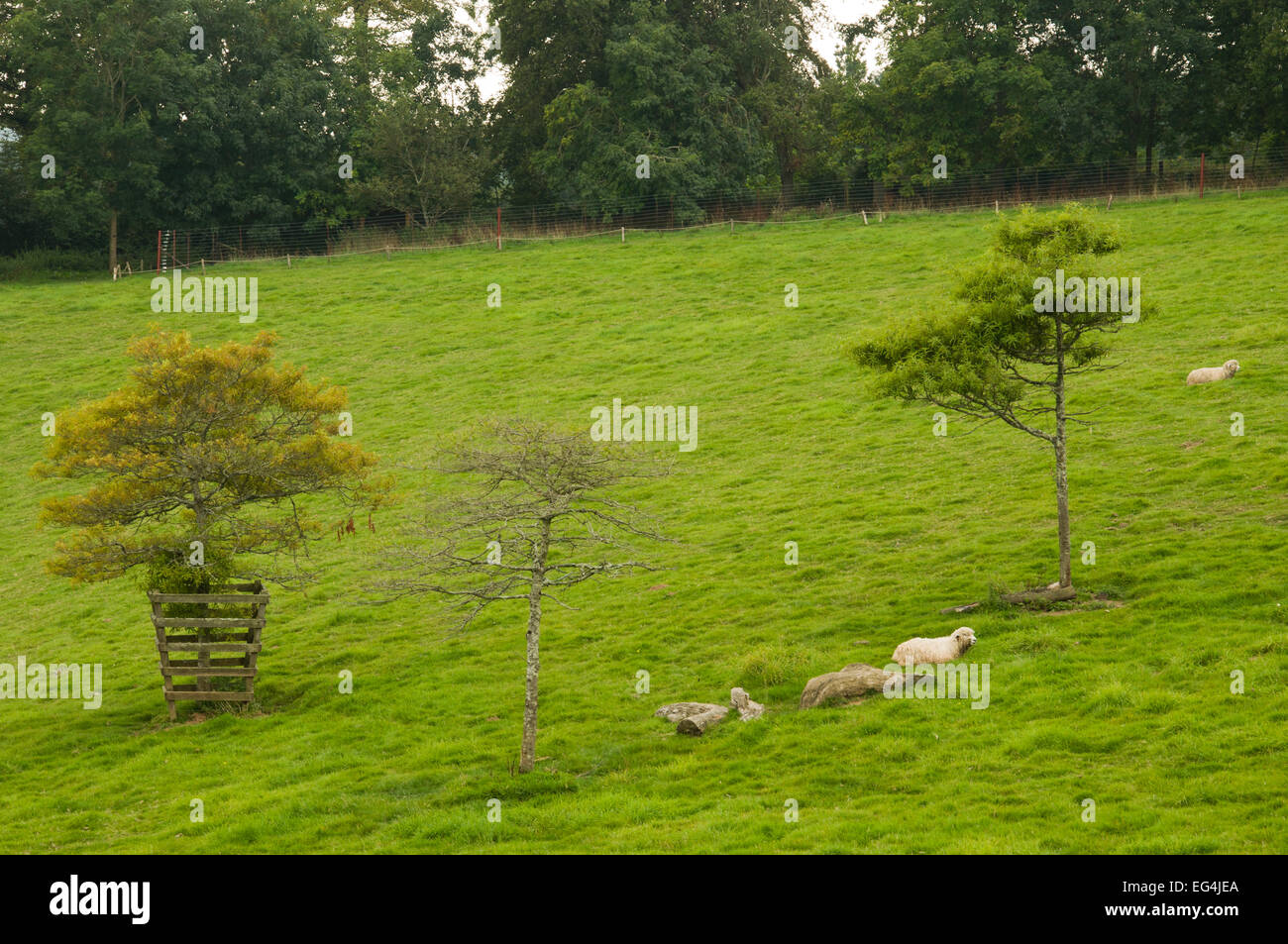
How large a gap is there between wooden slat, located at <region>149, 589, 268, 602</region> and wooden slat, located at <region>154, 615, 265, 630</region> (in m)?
0.35

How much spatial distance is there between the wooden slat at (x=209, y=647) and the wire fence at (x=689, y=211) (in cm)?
4357

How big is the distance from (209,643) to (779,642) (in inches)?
424

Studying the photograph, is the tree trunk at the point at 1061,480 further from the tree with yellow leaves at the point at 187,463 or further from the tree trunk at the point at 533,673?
the tree with yellow leaves at the point at 187,463

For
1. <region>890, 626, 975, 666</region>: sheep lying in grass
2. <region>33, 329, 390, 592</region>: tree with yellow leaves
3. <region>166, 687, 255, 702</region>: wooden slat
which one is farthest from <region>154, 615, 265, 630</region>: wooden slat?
<region>890, 626, 975, 666</region>: sheep lying in grass

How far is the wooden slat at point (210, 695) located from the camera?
22.4 metres

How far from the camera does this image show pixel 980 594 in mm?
23000

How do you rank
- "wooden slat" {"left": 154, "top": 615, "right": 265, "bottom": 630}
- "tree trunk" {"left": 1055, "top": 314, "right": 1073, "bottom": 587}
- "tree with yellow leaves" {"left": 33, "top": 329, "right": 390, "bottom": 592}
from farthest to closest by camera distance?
"tree with yellow leaves" {"left": 33, "top": 329, "right": 390, "bottom": 592} → "tree trunk" {"left": 1055, "top": 314, "right": 1073, "bottom": 587} → "wooden slat" {"left": 154, "top": 615, "right": 265, "bottom": 630}

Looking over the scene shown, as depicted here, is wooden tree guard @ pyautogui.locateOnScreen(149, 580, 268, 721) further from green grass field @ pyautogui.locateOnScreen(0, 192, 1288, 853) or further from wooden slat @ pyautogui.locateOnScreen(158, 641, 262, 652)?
green grass field @ pyautogui.locateOnScreen(0, 192, 1288, 853)

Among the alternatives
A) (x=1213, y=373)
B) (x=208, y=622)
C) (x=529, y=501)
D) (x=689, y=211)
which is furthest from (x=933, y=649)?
(x=689, y=211)

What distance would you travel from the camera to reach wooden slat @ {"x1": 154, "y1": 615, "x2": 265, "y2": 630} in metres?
21.9

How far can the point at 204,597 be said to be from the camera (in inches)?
870

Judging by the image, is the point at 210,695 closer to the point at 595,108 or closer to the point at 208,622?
the point at 208,622

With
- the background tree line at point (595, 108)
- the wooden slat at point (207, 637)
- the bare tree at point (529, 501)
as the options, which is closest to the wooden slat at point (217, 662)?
the wooden slat at point (207, 637)
